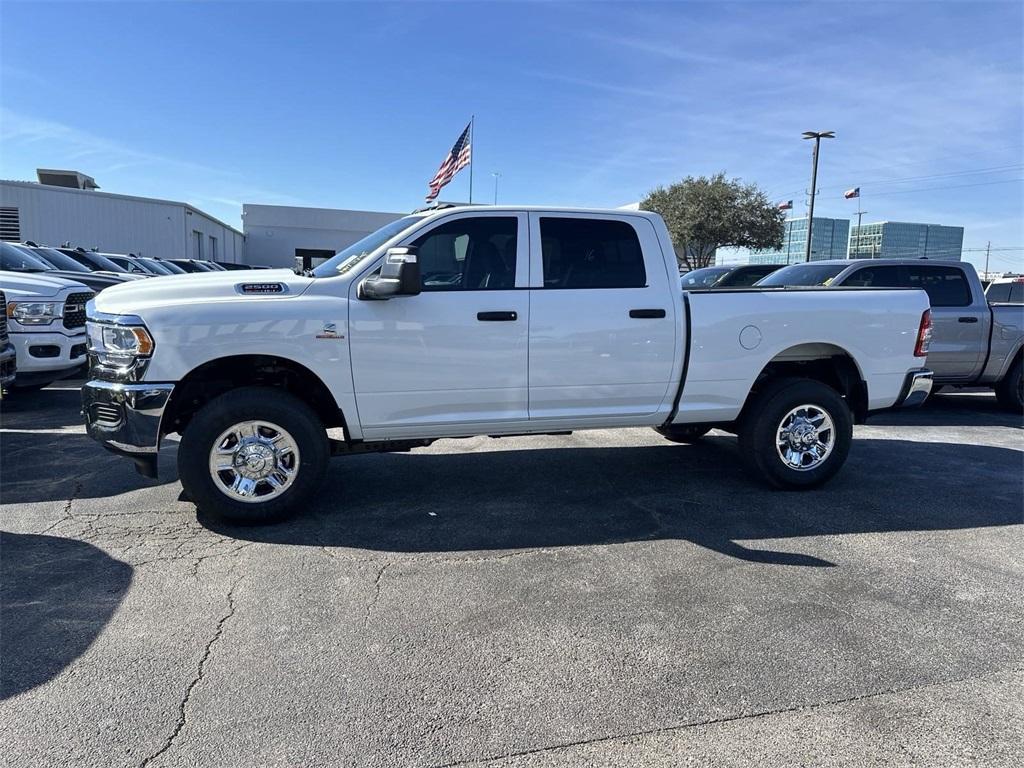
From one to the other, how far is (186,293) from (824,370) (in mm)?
4961

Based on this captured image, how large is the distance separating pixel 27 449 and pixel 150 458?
9.52 feet

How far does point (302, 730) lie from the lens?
2531mm

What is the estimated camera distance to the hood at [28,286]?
7.88m

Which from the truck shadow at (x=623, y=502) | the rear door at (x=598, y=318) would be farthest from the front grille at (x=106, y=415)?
the rear door at (x=598, y=318)

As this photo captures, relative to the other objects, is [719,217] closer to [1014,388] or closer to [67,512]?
[1014,388]

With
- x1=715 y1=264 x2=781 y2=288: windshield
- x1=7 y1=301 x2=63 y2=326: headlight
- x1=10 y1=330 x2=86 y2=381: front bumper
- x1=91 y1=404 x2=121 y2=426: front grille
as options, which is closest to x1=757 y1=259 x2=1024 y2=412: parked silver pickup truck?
x1=715 y1=264 x2=781 y2=288: windshield

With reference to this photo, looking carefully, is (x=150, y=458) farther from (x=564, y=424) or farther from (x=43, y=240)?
(x=43, y=240)

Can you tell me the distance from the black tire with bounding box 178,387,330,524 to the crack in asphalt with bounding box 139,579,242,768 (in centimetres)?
81

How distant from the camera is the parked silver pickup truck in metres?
8.68

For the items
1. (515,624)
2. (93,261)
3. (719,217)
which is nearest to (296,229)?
(719,217)

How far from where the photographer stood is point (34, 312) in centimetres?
788

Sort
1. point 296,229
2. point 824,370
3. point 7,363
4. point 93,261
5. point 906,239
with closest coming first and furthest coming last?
point 824,370 < point 7,363 < point 93,261 < point 296,229 < point 906,239

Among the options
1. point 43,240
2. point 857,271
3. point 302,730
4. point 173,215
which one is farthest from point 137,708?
point 173,215

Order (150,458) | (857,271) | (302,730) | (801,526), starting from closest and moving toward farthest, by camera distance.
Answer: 1. (302,730)
2. (150,458)
3. (801,526)
4. (857,271)
